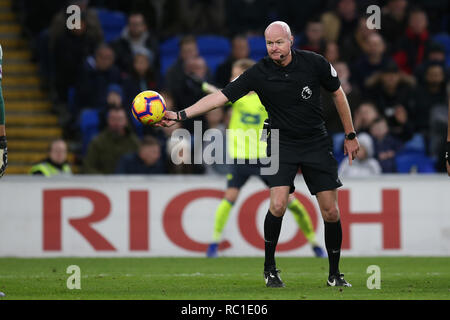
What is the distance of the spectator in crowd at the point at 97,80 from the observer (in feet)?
49.9

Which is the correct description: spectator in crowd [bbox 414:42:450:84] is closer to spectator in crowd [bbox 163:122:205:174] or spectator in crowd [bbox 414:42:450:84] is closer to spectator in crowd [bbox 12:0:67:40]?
spectator in crowd [bbox 163:122:205:174]

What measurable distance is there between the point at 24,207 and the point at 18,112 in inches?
155

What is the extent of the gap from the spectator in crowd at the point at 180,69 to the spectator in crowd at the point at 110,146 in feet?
4.31

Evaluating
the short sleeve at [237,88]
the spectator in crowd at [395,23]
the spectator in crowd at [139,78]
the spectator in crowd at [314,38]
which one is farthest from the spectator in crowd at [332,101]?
the short sleeve at [237,88]

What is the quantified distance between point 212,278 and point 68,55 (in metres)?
7.11

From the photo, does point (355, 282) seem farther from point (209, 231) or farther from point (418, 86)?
point (418, 86)

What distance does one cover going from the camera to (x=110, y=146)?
45.5 ft

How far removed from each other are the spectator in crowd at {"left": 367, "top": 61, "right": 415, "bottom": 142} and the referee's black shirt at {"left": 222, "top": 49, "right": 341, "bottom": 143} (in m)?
6.82

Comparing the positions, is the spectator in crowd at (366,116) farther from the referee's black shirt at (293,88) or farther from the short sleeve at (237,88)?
the short sleeve at (237,88)

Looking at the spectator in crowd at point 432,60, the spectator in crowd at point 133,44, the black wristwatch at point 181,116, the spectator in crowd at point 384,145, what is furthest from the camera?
the spectator in crowd at point 133,44

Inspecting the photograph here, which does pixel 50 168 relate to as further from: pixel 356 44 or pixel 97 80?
pixel 356 44

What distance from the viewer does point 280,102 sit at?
819 centimetres

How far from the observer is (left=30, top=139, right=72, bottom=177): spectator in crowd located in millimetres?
13195
